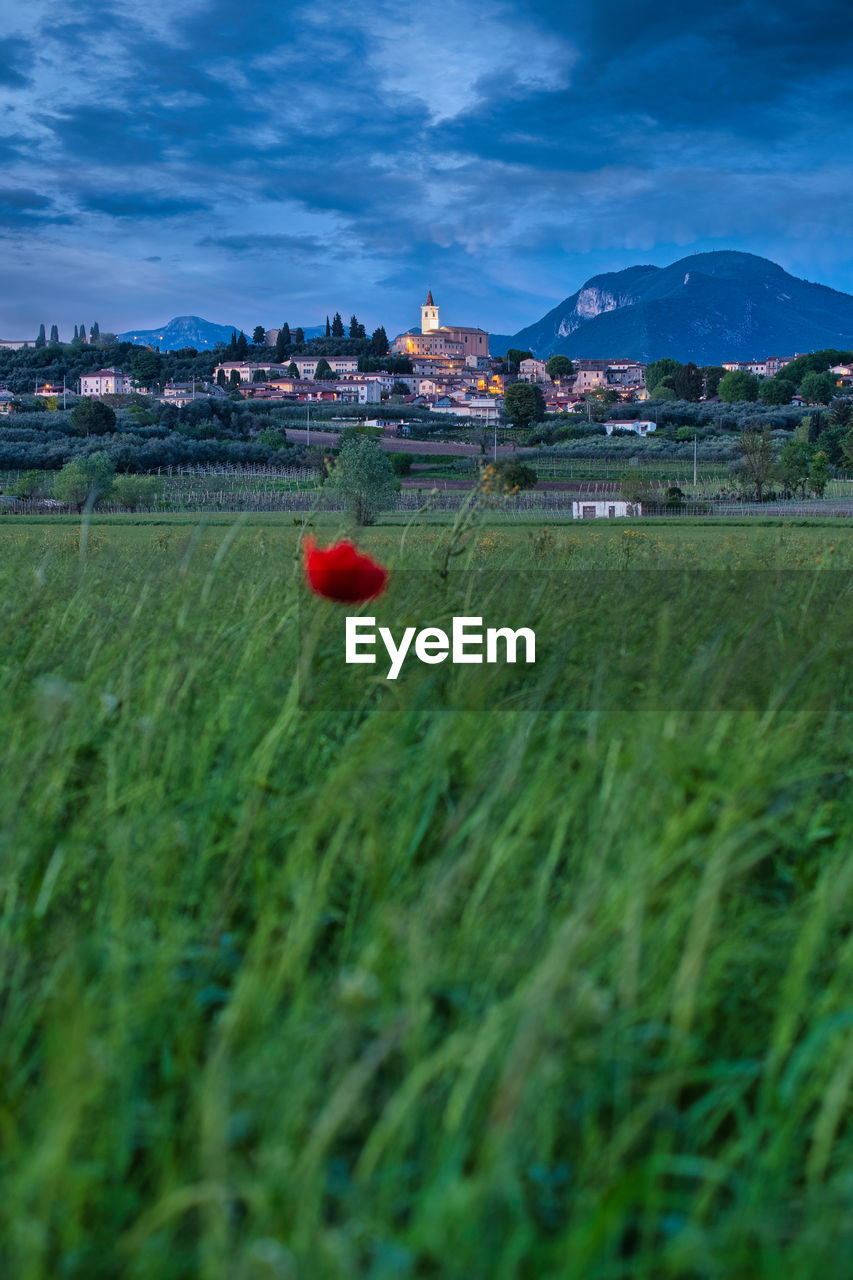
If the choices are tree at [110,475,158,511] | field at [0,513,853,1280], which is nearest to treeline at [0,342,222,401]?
tree at [110,475,158,511]

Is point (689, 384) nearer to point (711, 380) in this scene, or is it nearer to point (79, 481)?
point (711, 380)

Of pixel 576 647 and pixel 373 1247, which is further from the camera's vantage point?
pixel 576 647

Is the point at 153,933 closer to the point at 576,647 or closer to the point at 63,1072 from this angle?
the point at 63,1072

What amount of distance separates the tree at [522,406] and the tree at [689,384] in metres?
45.0

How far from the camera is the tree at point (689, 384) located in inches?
6732

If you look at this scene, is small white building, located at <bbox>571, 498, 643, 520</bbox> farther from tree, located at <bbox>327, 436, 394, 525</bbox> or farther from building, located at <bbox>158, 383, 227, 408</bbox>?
building, located at <bbox>158, 383, 227, 408</bbox>

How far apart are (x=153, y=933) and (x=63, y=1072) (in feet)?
2.46

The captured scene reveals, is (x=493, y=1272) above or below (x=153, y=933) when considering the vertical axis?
below

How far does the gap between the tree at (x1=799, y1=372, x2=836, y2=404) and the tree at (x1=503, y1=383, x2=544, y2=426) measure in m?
45.8

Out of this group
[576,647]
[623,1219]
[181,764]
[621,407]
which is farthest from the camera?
[621,407]

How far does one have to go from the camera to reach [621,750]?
7.90 feet

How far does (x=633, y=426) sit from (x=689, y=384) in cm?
5082

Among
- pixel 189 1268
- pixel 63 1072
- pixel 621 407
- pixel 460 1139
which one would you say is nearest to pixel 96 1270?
pixel 189 1268

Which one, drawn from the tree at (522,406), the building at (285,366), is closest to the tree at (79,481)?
the tree at (522,406)
